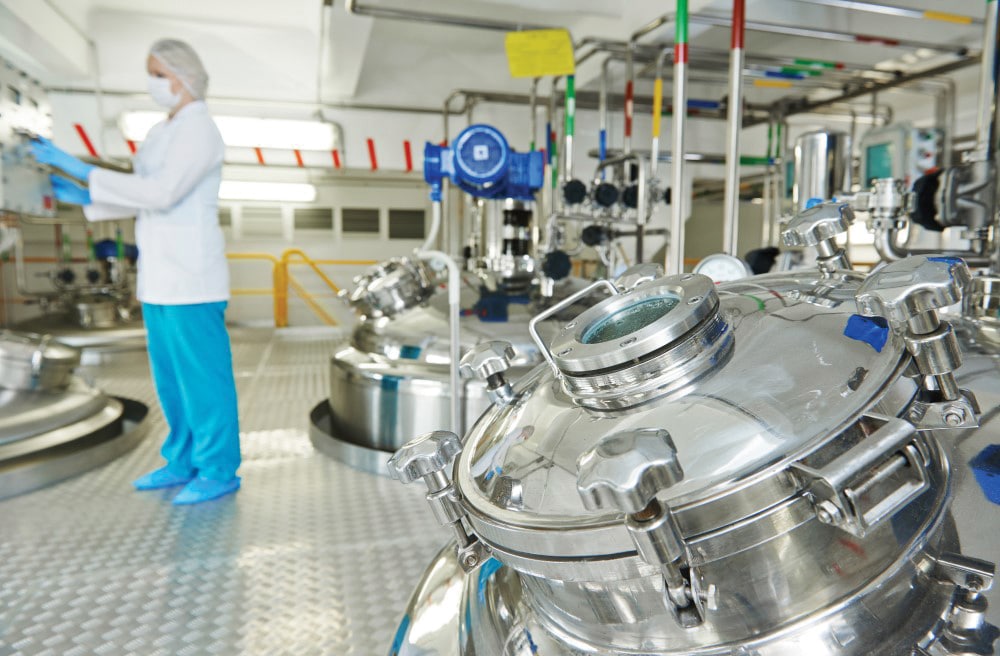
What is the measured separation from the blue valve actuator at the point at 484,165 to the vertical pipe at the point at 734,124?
35.7 inches

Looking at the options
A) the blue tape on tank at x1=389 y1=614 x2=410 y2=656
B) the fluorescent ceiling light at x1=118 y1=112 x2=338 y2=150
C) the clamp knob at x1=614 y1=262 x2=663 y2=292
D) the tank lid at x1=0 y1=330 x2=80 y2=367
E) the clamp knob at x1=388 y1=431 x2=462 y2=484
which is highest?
the fluorescent ceiling light at x1=118 y1=112 x2=338 y2=150

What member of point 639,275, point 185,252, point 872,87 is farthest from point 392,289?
point 872,87

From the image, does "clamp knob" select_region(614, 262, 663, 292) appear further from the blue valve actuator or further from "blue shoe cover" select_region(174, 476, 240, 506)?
"blue shoe cover" select_region(174, 476, 240, 506)

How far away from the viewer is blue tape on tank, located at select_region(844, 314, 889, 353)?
1.75ft

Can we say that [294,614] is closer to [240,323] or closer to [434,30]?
Result: [434,30]

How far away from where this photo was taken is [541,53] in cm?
233

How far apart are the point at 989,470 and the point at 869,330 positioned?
15 cm

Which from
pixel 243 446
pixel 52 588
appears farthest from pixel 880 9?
pixel 52 588

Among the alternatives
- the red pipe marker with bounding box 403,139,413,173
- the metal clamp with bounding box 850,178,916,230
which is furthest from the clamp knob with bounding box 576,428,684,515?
the red pipe marker with bounding box 403,139,413,173

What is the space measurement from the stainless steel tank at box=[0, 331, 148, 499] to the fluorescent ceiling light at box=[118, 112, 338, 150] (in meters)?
2.81

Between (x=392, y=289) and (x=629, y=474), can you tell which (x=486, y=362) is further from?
(x=392, y=289)

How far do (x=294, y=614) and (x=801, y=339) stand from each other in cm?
117

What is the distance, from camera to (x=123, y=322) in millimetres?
5418

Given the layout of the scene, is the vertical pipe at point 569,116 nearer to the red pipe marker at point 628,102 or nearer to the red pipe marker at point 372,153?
the red pipe marker at point 628,102
